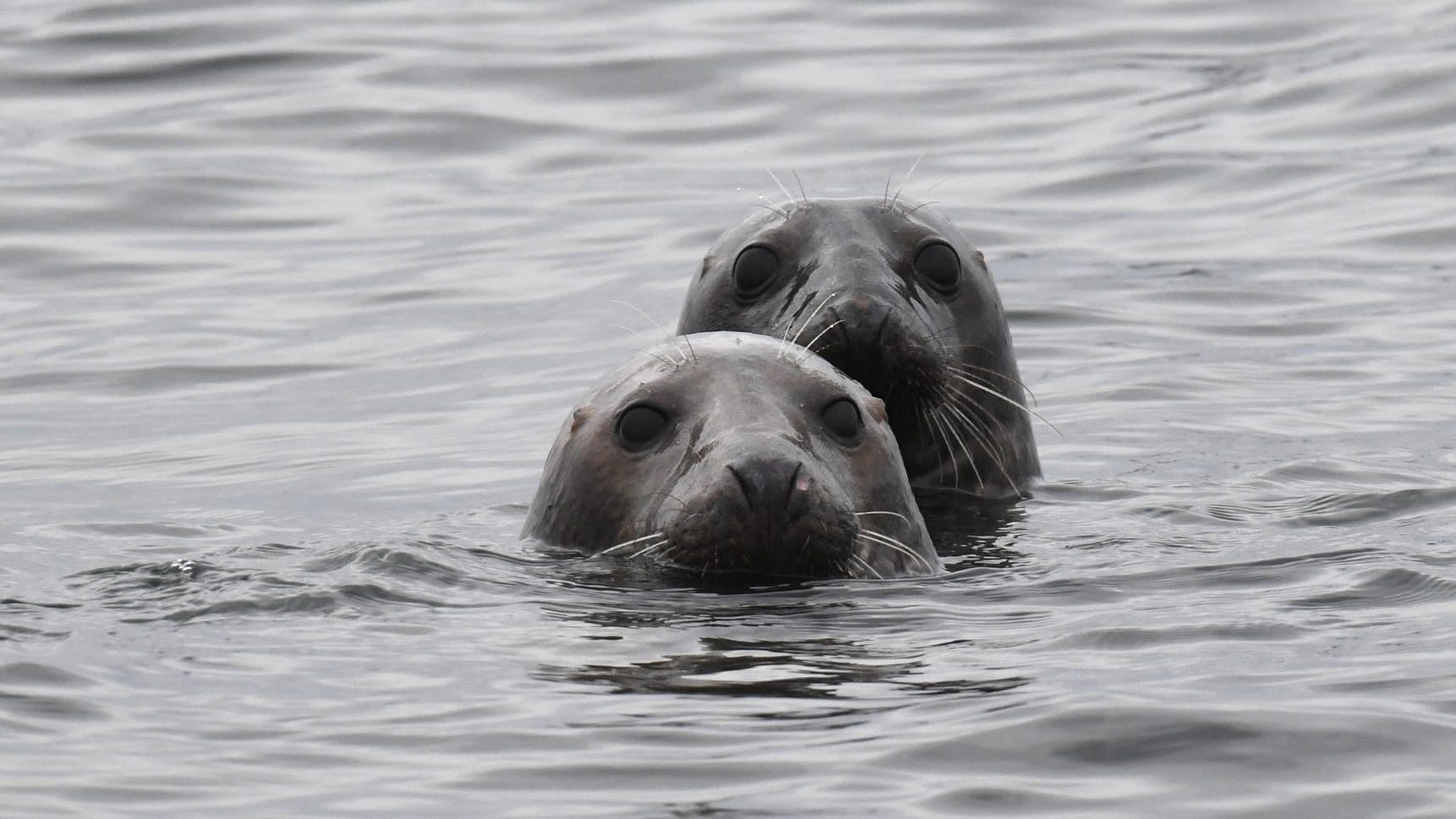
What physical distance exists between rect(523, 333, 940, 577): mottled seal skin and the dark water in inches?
5.5

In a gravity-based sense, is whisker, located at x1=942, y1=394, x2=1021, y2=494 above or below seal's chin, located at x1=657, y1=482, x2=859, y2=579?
below

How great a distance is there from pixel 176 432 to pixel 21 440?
0.66 meters

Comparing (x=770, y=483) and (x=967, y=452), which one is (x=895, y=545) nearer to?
(x=770, y=483)

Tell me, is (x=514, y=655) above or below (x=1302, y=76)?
below

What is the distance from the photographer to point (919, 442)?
9.47m

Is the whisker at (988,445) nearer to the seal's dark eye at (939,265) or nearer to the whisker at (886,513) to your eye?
the seal's dark eye at (939,265)

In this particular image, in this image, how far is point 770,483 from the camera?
6891 mm

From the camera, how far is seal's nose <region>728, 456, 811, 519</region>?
271 inches

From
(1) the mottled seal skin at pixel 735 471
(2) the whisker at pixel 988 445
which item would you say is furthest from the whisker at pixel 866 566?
(2) the whisker at pixel 988 445

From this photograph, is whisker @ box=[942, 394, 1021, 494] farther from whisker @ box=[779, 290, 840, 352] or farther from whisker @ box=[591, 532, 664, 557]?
whisker @ box=[591, 532, 664, 557]

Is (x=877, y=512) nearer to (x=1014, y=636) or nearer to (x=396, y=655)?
(x=1014, y=636)

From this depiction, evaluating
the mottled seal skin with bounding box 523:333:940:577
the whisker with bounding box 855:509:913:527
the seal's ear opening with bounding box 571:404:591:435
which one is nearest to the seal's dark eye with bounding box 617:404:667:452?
the mottled seal skin with bounding box 523:333:940:577

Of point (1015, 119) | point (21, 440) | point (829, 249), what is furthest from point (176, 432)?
point (1015, 119)

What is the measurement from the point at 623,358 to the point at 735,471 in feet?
22.0
